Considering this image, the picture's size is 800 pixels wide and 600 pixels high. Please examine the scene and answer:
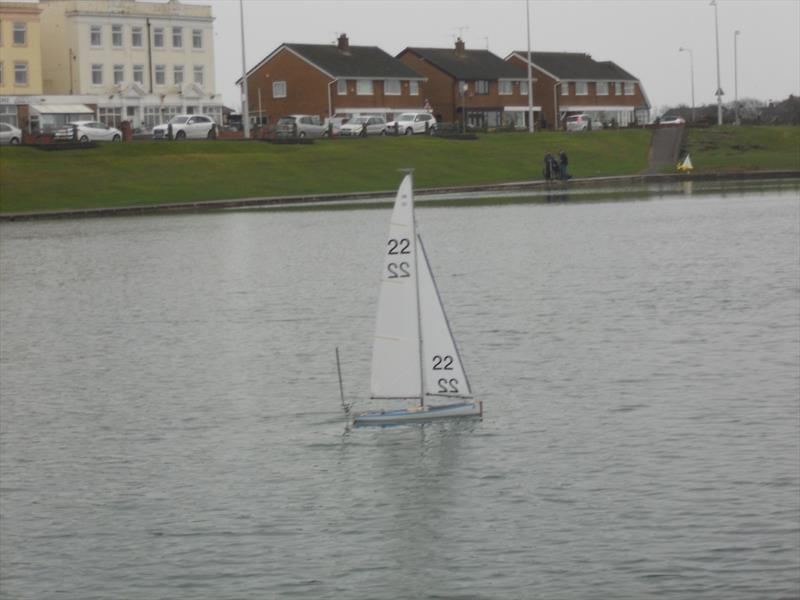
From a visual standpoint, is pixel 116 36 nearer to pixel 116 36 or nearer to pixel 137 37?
pixel 116 36

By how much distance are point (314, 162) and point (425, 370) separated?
7362cm

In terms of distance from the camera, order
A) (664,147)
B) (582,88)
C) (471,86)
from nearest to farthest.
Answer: (664,147) < (471,86) < (582,88)

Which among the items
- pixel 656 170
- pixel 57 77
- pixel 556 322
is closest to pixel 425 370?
pixel 556 322

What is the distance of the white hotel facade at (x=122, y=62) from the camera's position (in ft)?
422

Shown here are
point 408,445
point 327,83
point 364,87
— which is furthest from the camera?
point 364,87

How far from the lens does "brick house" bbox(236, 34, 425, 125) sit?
140875 mm

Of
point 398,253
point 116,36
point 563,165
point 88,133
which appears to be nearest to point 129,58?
point 116,36

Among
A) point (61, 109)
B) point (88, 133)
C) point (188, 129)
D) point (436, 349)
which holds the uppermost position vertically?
point (61, 109)

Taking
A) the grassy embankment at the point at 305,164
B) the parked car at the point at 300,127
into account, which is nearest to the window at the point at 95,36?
the parked car at the point at 300,127

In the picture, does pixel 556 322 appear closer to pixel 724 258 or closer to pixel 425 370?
pixel 425 370

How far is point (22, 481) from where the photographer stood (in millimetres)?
21625

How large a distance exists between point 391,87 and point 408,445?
417ft

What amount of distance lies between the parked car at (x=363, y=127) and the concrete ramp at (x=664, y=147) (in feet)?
65.7

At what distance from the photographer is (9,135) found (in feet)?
325
